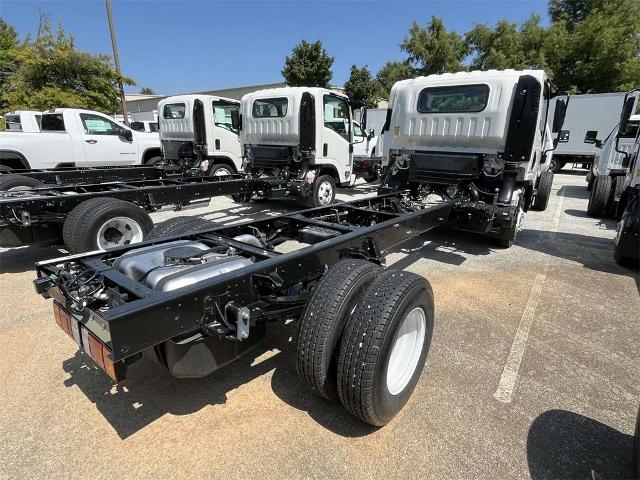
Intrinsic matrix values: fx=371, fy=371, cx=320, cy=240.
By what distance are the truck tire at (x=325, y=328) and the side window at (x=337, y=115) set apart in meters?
6.59

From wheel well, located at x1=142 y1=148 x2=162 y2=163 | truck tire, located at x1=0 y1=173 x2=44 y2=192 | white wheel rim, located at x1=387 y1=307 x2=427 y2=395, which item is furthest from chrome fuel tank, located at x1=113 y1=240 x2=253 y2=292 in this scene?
wheel well, located at x1=142 y1=148 x2=162 y2=163

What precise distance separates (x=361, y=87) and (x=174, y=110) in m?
25.1

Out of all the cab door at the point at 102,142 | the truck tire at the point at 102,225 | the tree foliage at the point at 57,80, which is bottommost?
the truck tire at the point at 102,225

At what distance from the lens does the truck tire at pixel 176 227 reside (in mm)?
3053

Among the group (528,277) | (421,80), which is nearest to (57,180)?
(421,80)

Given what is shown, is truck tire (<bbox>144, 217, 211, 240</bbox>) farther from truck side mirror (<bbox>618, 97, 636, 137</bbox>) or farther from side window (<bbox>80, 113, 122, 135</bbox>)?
side window (<bbox>80, 113, 122, 135</bbox>)

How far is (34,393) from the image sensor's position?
2.51m

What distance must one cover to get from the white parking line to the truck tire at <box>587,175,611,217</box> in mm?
4459

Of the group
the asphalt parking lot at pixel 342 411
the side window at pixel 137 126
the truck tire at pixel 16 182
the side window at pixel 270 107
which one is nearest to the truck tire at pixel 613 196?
the asphalt parking lot at pixel 342 411

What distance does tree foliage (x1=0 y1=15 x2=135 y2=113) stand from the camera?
17.0 meters

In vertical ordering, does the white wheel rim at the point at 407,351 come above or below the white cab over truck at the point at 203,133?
below

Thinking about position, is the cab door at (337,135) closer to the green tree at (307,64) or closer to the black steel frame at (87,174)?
the black steel frame at (87,174)

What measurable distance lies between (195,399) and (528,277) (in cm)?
420

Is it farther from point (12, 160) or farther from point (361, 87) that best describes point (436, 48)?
point (12, 160)
